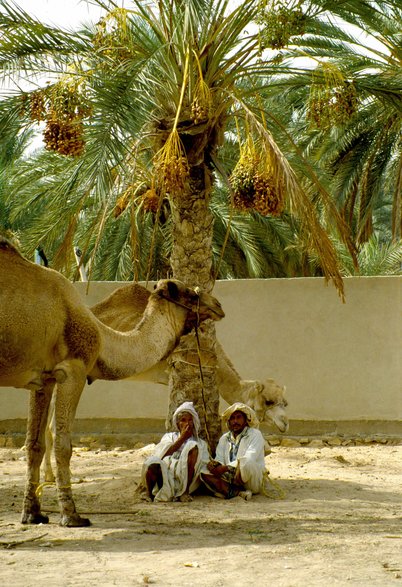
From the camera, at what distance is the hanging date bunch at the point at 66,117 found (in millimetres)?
8461

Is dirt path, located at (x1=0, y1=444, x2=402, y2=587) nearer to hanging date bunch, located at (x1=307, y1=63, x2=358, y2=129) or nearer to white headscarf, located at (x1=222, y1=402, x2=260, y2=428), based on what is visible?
white headscarf, located at (x1=222, y1=402, x2=260, y2=428)

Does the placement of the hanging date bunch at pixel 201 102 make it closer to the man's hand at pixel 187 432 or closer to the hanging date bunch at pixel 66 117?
the hanging date bunch at pixel 66 117

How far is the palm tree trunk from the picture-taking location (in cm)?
1009

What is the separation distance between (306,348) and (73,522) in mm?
6663

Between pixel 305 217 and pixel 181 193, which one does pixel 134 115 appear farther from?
pixel 305 217

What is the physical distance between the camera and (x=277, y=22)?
900 cm

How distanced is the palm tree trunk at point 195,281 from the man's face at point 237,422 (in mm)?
704

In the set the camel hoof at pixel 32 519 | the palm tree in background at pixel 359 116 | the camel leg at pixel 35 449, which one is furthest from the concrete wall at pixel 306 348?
the camel hoof at pixel 32 519

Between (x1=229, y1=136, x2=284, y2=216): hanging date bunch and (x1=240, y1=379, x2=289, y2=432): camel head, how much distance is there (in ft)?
6.76

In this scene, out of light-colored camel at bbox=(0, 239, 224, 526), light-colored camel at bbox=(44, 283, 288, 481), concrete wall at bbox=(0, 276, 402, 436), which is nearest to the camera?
light-colored camel at bbox=(0, 239, 224, 526)

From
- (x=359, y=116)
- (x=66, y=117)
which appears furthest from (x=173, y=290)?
(x=359, y=116)

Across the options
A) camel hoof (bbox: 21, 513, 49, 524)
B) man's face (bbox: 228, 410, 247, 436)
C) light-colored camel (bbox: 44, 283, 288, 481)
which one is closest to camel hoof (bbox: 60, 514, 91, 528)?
camel hoof (bbox: 21, 513, 49, 524)

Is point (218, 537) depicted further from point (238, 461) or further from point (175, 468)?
point (238, 461)

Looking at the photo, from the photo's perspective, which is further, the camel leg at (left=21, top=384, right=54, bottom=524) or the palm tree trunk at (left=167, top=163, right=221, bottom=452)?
the palm tree trunk at (left=167, top=163, right=221, bottom=452)
